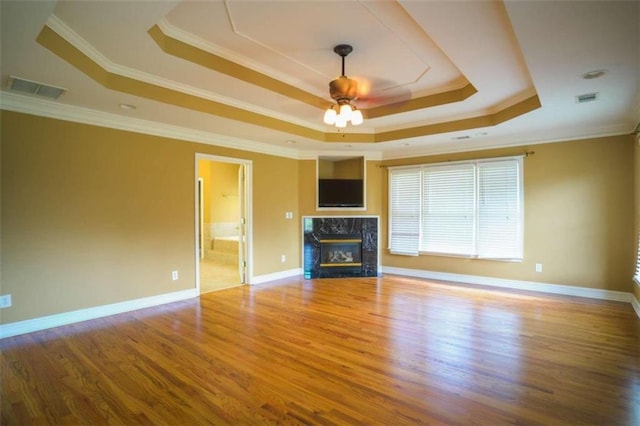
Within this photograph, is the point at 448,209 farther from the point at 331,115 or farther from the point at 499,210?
the point at 331,115

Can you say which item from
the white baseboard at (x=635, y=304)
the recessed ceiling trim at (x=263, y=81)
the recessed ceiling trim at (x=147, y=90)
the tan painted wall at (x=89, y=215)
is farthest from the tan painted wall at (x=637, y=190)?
the tan painted wall at (x=89, y=215)

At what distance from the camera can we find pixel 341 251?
643cm

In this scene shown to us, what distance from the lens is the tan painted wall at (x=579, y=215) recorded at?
4.43 metres

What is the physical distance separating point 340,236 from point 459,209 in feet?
7.45

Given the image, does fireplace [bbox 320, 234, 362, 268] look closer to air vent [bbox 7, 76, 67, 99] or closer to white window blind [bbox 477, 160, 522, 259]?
white window blind [bbox 477, 160, 522, 259]

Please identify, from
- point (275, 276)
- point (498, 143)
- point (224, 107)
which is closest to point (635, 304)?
point (498, 143)

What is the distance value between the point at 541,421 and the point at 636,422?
59 cm

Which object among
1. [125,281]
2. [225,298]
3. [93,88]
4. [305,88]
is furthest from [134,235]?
[305,88]

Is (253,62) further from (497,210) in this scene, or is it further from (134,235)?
(497,210)

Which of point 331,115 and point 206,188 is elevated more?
point 331,115

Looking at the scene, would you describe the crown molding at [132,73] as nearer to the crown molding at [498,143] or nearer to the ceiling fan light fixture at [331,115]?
the ceiling fan light fixture at [331,115]

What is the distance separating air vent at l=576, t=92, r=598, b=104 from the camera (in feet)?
10.6

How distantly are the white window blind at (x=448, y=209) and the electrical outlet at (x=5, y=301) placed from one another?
19.6 ft

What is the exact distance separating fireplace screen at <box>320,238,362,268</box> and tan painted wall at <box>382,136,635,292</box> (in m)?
2.48
